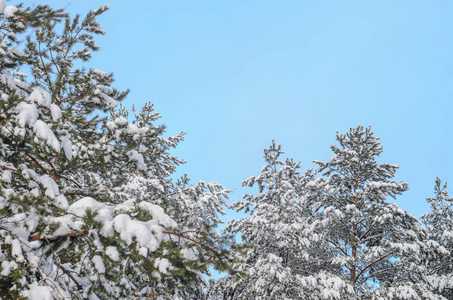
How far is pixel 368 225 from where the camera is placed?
490 inches

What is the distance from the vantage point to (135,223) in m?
2.68

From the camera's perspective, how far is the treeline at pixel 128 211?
2.78 m

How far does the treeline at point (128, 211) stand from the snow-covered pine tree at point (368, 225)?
0.05 meters

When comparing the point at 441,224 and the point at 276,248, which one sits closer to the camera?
the point at 276,248

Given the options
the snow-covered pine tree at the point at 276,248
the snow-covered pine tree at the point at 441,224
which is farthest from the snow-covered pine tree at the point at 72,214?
the snow-covered pine tree at the point at 441,224

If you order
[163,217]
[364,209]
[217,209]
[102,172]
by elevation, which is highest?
[364,209]

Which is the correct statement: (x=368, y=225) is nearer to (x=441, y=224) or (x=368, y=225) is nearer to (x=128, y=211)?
(x=441, y=224)

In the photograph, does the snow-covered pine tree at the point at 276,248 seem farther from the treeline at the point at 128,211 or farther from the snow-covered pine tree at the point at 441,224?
the snow-covered pine tree at the point at 441,224

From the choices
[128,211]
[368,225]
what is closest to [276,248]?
[368,225]

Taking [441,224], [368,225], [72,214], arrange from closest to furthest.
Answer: [72,214] → [368,225] → [441,224]

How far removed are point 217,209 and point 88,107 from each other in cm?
628

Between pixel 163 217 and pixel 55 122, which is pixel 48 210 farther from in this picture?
pixel 55 122

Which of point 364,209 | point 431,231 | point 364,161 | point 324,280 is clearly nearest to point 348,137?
point 364,161

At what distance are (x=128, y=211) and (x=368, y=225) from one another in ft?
37.3
